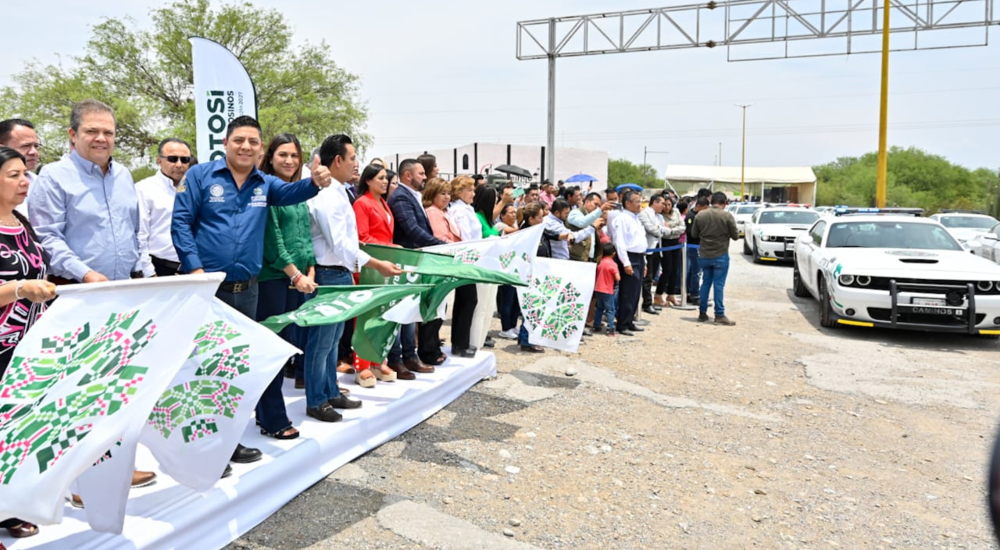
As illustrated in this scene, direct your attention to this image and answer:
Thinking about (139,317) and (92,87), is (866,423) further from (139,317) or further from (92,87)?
(92,87)

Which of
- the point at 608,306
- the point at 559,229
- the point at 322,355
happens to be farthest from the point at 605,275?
the point at 322,355

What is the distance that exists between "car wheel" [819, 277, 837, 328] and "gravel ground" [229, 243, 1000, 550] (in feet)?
4.87

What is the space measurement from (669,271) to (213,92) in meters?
8.22

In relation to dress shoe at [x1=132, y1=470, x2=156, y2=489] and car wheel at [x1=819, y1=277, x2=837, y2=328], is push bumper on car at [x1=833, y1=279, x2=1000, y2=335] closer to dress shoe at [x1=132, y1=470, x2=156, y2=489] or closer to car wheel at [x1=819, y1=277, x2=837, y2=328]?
car wheel at [x1=819, y1=277, x2=837, y2=328]

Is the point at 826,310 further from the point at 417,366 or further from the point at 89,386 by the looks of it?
the point at 89,386

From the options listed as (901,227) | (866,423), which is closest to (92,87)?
(901,227)

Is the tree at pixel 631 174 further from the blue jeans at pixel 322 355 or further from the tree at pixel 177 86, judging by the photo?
the blue jeans at pixel 322 355

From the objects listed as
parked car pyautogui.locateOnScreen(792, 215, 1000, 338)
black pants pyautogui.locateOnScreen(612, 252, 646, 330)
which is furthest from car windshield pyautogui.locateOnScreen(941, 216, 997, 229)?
black pants pyautogui.locateOnScreen(612, 252, 646, 330)

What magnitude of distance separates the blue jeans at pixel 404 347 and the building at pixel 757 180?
217 ft

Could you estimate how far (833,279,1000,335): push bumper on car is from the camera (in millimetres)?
8820

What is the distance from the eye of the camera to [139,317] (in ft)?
10.0

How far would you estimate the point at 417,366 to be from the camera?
6.34 metres

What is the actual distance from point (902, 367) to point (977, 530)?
4312mm

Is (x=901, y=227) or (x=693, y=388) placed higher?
(x=901, y=227)
